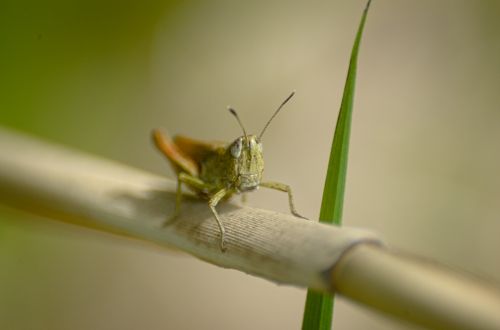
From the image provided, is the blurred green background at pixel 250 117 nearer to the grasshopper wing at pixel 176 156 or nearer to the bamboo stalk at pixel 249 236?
the grasshopper wing at pixel 176 156

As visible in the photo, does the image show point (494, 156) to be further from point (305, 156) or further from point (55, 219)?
point (55, 219)

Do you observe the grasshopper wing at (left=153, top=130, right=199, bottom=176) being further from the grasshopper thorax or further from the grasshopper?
the grasshopper thorax

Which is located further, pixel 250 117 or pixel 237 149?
pixel 250 117

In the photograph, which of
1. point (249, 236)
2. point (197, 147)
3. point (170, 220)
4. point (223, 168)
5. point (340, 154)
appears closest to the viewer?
point (340, 154)

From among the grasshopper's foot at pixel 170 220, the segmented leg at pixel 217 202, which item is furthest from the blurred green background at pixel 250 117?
the grasshopper's foot at pixel 170 220

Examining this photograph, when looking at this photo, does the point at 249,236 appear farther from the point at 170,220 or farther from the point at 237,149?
the point at 237,149

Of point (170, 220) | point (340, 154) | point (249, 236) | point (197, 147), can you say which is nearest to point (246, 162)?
point (197, 147)

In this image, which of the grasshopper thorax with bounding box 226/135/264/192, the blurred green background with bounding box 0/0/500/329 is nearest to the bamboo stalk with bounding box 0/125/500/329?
the grasshopper thorax with bounding box 226/135/264/192
